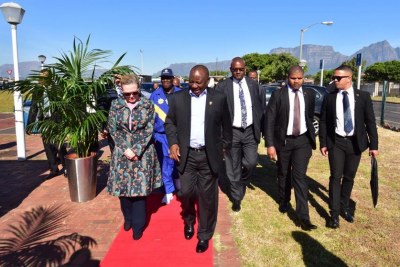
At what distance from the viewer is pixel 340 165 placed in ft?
13.5

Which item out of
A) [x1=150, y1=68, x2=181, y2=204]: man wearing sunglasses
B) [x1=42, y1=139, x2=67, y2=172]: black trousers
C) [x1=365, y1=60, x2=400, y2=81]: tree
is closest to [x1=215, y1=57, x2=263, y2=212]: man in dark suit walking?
[x1=150, y1=68, x2=181, y2=204]: man wearing sunglasses

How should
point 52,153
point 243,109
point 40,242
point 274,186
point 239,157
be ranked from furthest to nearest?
point 52,153, point 274,186, point 239,157, point 243,109, point 40,242

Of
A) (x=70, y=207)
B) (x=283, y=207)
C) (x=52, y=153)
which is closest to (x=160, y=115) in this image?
(x=70, y=207)

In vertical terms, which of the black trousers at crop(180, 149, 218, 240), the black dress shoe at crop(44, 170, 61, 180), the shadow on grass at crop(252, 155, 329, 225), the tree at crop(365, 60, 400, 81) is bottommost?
the shadow on grass at crop(252, 155, 329, 225)

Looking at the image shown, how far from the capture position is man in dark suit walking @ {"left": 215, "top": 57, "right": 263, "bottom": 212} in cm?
460

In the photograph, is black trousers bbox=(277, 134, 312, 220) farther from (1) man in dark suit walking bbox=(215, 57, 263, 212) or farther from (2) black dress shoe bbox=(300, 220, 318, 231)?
(1) man in dark suit walking bbox=(215, 57, 263, 212)

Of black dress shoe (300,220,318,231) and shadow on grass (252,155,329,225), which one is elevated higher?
black dress shoe (300,220,318,231)

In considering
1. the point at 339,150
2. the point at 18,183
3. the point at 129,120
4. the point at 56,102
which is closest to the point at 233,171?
the point at 339,150

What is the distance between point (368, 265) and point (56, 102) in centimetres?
440

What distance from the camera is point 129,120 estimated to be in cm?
361

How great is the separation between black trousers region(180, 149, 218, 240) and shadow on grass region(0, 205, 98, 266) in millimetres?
1240

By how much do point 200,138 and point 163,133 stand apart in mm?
1689

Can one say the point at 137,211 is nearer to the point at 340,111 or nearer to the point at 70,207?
the point at 70,207

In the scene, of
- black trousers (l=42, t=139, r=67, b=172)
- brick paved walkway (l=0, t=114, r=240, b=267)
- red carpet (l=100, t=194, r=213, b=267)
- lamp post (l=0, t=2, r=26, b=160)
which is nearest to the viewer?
red carpet (l=100, t=194, r=213, b=267)
